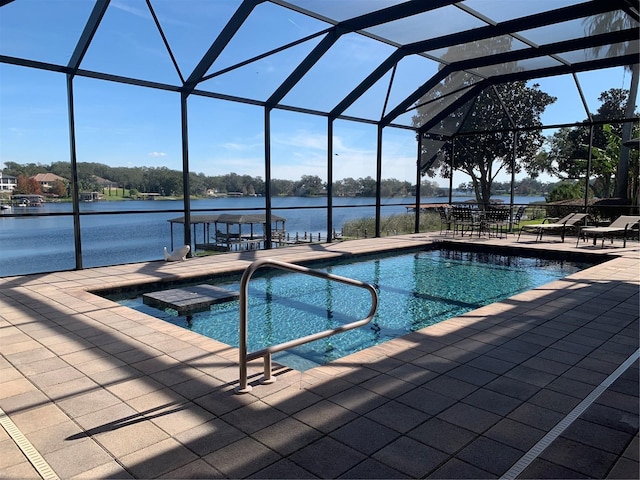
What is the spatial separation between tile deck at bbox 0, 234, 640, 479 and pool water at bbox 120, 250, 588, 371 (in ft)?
2.70

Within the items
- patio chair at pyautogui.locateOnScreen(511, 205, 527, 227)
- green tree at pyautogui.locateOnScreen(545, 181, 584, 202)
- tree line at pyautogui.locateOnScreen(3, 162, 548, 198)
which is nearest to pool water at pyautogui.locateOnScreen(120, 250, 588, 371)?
patio chair at pyautogui.locateOnScreen(511, 205, 527, 227)

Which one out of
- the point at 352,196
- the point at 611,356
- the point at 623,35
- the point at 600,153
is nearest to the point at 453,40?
the point at 623,35

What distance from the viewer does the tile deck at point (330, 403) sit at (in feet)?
5.94

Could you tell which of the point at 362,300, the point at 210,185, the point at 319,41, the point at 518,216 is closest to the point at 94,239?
the point at 210,185

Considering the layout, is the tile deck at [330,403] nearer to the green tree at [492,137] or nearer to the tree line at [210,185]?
the tree line at [210,185]

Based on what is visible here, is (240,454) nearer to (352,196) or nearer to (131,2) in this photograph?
(131,2)

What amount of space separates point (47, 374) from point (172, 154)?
1713 inches

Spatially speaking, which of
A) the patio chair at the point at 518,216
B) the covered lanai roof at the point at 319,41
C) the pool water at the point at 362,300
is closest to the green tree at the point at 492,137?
the patio chair at the point at 518,216

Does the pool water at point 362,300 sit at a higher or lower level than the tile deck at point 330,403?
Result: lower

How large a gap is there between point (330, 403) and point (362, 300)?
11.1 ft

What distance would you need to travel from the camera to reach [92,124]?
39.3m

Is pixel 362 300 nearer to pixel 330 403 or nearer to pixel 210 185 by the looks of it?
pixel 330 403

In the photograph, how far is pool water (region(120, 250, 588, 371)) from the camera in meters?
4.24

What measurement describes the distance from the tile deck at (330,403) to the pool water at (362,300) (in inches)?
32.3
